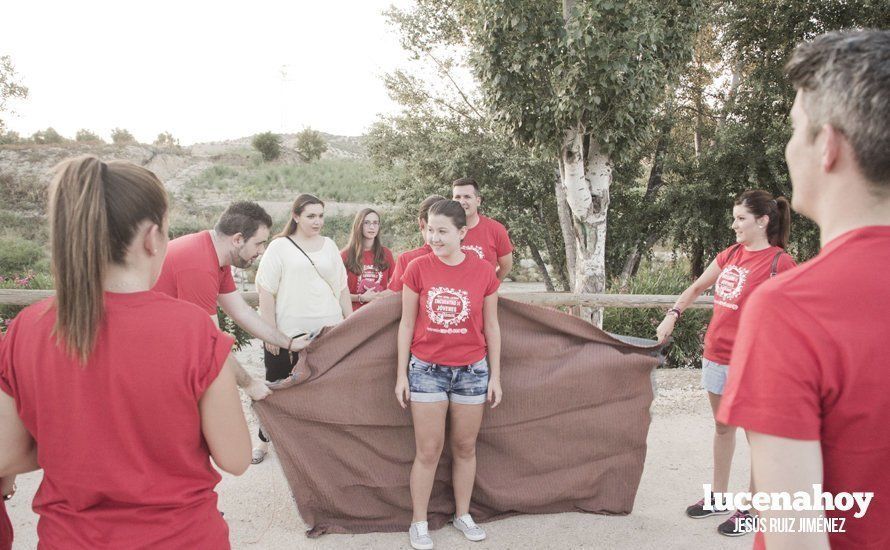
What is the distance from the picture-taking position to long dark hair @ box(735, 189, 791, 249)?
3666 millimetres

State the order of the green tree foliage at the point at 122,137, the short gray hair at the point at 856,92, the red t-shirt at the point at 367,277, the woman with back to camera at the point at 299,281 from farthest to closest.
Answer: the green tree foliage at the point at 122,137
the red t-shirt at the point at 367,277
the woman with back to camera at the point at 299,281
the short gray hair at the point at 856,92

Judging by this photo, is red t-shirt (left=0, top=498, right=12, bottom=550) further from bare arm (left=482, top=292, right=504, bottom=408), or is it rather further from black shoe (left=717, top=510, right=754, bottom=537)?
black shoe (left=717, top=510, right=754, bottom=537)

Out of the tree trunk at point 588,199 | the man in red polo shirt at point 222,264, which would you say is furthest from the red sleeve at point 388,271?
the tree trunk at point 588,199

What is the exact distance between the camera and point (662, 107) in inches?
574

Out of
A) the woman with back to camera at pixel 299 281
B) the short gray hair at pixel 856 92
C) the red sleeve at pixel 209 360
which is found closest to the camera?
the short gray hair at pixel 856 92

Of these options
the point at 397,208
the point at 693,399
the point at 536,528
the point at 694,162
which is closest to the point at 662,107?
the point at 694,162

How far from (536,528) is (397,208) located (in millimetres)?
13973

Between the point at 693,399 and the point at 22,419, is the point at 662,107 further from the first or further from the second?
the point at 22,419

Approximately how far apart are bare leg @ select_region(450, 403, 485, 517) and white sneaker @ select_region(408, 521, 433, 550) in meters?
0.27

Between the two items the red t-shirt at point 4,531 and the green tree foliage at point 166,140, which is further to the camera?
the green tree foliage at point 166,140

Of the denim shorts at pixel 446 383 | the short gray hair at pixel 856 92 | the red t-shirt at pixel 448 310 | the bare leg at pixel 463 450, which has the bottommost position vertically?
the bare leg at pixel 463 450

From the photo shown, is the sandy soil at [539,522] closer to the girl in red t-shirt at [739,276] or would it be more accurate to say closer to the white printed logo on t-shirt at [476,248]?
the girl in red t-shirt at [739,276]

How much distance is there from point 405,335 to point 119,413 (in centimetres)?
223

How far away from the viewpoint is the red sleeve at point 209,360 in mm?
1476
